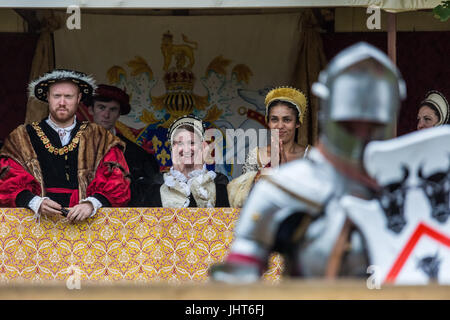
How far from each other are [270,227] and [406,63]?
511cm

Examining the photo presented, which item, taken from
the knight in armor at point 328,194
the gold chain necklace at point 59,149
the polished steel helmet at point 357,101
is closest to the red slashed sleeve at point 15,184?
the gold chain necklace at point 59,149

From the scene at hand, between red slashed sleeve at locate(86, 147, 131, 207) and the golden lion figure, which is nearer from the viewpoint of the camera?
red slashed sleeve at locate(86, 147, 131, 207)

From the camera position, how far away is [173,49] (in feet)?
27.6

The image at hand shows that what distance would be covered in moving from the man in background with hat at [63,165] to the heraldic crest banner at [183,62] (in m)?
1.58

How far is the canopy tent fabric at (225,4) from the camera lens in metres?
6.49

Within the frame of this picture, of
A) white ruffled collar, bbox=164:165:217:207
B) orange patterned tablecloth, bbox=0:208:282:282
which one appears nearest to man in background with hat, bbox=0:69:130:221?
orange patterned tablecloth, bbox=0:208:282:282

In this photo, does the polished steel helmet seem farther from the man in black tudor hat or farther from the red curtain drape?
the red curtain drape

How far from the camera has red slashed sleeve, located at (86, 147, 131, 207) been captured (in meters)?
6.52

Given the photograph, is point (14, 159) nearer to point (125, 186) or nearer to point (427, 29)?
point (125, 186)

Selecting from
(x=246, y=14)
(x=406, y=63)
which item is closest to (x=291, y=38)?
(x=246, y=14)

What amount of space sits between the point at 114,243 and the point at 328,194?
10.0 feet

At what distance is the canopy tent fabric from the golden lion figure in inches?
68.9

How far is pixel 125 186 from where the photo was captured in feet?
21.7

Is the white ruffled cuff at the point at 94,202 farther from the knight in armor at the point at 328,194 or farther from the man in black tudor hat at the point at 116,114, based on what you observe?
Result: the knight in armor at the point at 328,194
